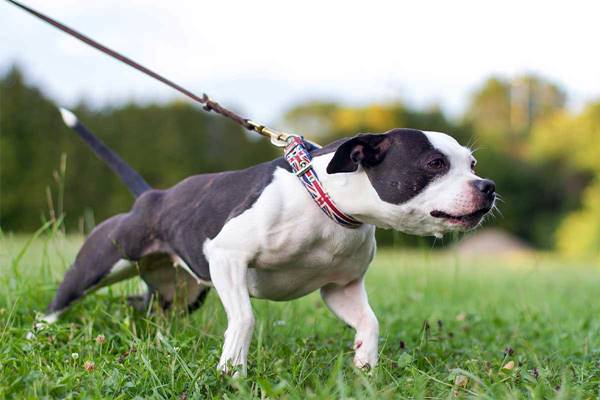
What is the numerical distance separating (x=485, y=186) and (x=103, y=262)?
2108 millimetres

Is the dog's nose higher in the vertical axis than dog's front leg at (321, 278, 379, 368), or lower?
higher

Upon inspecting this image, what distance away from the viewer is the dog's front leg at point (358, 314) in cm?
317

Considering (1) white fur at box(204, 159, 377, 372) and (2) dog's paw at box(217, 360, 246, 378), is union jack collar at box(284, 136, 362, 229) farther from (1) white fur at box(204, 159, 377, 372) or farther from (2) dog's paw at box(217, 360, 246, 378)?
(2) dog's paw at box(217, 360, 246, 378)

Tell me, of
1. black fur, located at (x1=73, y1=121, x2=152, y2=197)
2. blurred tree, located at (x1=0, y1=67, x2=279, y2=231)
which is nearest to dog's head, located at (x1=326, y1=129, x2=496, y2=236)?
black fur, located at (x1=73, y1=121, x2=152, y2=197)

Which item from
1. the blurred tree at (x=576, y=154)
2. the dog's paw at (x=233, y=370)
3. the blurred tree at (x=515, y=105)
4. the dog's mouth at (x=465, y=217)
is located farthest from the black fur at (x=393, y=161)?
the blurred tree at (x=515, y=105)

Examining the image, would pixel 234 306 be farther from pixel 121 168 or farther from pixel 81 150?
pixel 81 150

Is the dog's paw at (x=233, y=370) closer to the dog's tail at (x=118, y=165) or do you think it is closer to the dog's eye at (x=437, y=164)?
the dog's eye at (x=437, y=164)

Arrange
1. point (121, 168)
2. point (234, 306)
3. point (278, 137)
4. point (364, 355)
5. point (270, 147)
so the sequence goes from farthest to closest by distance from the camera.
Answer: point (270, 147) < point (121, 168) < point (278, 137) < point (364, 355) < point (234, 306)

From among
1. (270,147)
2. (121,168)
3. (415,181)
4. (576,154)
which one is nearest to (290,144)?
(415,181)

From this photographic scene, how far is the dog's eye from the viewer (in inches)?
112

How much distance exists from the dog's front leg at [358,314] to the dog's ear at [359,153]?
0.74 m

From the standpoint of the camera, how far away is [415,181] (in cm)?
285

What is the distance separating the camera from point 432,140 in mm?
2887

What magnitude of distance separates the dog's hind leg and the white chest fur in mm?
723
